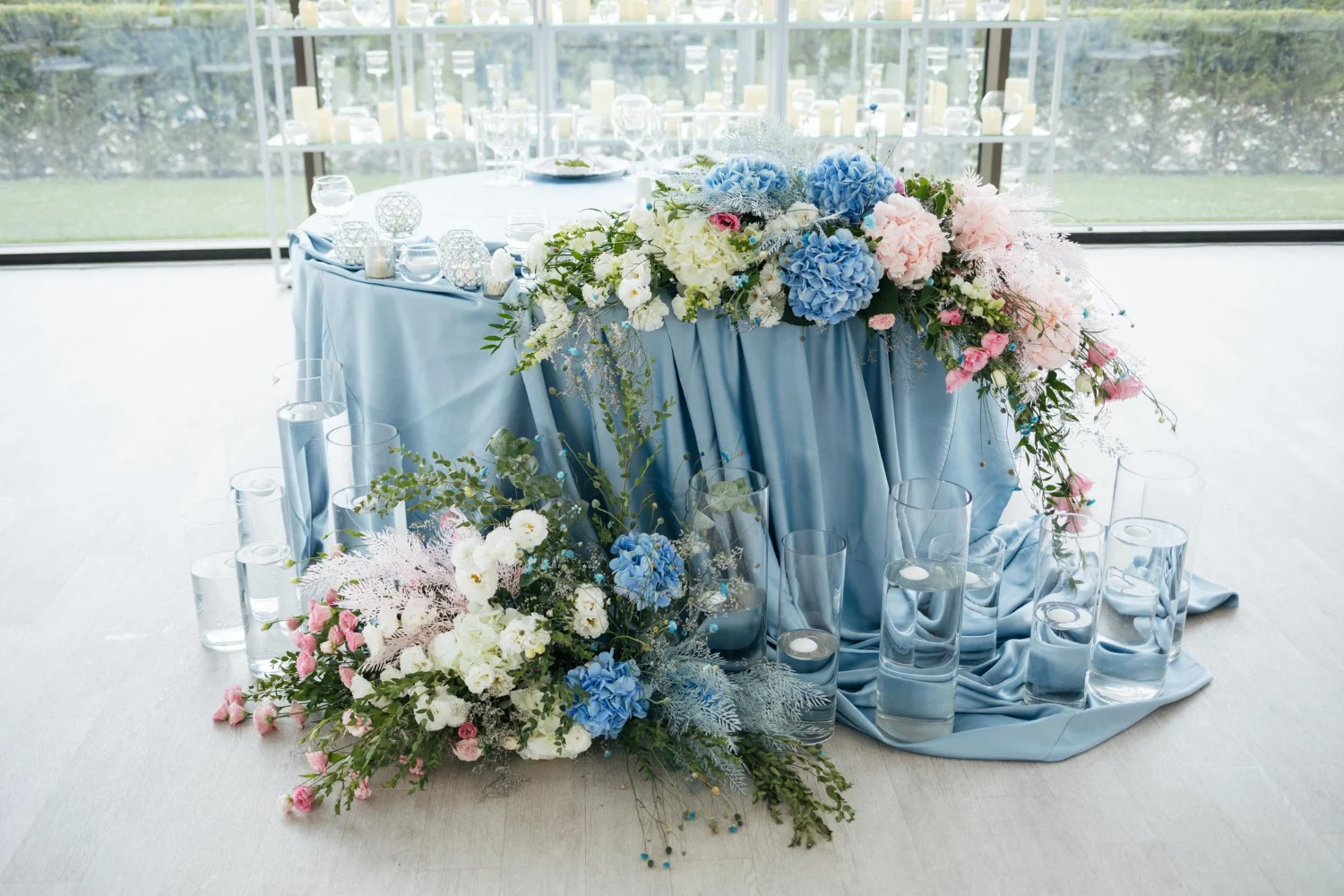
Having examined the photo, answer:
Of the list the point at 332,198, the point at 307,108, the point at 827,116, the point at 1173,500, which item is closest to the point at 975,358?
the point at 1173,500

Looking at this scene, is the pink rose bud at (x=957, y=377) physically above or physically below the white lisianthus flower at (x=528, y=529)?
above

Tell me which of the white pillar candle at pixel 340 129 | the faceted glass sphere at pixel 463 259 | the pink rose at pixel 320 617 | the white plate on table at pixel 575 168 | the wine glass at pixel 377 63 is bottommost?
the pink rose at pixel 320 617

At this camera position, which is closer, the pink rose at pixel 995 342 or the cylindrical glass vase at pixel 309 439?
the pink rose at pixel 995 342

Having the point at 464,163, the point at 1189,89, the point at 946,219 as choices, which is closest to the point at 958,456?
the point at 946,219

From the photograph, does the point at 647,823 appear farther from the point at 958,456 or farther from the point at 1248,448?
the point at 1248,448

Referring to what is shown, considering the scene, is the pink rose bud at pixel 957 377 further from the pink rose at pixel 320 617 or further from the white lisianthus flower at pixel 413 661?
the pink rose at pixel 320 617

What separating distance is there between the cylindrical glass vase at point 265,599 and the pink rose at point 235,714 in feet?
0.34

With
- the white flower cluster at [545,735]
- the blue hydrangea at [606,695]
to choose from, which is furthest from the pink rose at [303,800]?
the blue hydrangea at [606,695]

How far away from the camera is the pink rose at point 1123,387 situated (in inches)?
94.7

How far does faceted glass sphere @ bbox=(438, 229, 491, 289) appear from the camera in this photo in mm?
2588

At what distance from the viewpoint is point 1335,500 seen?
3.29 meters

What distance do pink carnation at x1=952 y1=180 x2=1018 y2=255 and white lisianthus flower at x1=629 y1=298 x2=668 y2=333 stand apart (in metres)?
0.56

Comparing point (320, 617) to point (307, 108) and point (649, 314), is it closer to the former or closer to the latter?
point (649, 314)

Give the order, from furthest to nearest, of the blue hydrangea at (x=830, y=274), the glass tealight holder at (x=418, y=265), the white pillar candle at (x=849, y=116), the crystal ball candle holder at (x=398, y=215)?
1. the white pillar candle at (x=849, y=116)
2. the crystal ball candle holder at (x=398, y=215)
3. the glass tealight holder at (x=418, y=265)
4. the blue hydrangea at (x=830, y=274)
